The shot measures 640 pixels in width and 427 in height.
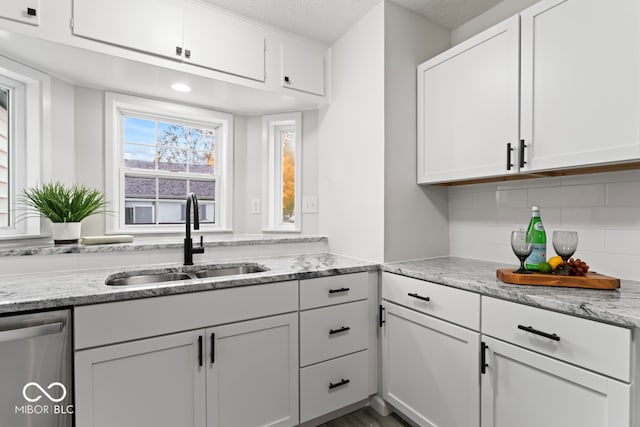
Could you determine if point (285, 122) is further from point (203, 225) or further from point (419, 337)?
point (419, 337)

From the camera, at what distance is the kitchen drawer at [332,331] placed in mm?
1689

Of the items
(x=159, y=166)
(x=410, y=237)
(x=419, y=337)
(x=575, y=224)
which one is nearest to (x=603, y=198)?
(x=575, y=224)

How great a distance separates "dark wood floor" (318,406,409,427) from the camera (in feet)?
5.92

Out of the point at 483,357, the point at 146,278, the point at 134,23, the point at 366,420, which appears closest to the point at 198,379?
the point at 146,278

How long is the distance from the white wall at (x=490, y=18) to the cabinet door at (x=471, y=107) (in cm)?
43

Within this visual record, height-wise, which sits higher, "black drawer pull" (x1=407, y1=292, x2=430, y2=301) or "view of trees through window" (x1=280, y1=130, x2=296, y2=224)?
"view of trees through window" (x1=280, y1=130, x2=296, y2=224)

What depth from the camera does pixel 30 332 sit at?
113cm

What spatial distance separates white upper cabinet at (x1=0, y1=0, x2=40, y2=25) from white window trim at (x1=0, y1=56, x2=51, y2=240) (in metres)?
0.45

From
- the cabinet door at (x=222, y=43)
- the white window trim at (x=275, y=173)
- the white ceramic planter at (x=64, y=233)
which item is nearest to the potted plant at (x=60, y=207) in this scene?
the white ceramic planter at (x=64, y=233)

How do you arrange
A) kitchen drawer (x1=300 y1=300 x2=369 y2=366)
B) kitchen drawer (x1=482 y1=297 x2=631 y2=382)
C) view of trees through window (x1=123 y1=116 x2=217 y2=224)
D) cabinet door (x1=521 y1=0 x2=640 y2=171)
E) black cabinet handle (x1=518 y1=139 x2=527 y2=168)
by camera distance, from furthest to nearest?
view of trees through window (x1=123 y1=116 x2=217 y2=224) < kitchen drawer (x1=300 y1=300 x2=369 y2=366) < black cabinet handle (x1=518 y1=139 x2=527 y2=168) < cabinet door (x1=521 y1=0 x2=640 y2=171) < kitchen drawer (x1=482 y1=297 x2=631 y2=382)

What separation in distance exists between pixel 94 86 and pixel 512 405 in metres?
2.90

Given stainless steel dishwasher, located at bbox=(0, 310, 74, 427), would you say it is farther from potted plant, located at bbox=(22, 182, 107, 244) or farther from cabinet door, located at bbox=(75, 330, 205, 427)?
potted plant, located at bbox=(22, 182, 107, 244)

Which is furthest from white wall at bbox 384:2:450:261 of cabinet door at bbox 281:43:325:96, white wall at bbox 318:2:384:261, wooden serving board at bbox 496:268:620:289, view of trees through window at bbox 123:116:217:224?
view of trees through window at bbox 123:116:217:224

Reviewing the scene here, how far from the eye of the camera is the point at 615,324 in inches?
39.2
